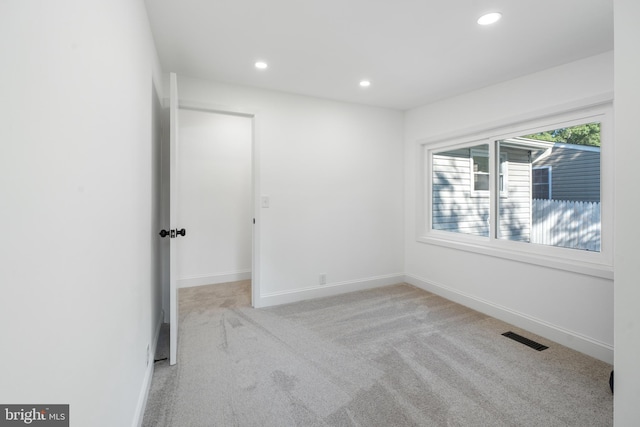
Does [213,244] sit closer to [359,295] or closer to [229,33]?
[359,295]

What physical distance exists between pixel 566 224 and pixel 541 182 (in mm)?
471

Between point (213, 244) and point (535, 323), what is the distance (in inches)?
156

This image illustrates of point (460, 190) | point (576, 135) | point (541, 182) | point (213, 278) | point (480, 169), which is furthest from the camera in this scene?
point (213, 278)

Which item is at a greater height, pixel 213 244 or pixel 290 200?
pixel 290 200

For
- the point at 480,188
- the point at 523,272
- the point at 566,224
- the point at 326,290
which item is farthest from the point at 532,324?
the point at 326,290

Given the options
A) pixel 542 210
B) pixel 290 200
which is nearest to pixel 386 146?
pixel 290 200

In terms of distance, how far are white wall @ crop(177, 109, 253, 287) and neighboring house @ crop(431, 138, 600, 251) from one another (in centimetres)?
285

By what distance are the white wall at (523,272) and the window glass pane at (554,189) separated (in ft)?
1.01

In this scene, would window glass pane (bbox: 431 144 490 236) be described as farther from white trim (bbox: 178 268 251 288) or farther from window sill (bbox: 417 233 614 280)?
white trim (bbox: 178 268 251 288)

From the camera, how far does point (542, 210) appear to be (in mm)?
2934

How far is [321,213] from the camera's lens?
12.3 ft

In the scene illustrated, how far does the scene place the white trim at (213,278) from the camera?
4102 millimetres

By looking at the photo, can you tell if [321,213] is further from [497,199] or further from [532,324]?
[532,324]

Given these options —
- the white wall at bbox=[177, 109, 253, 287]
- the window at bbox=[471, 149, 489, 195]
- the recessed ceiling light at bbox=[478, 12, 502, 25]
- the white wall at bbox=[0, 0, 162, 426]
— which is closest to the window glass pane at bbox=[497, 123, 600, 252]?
the window at bbox=[471, 149, 489, 195]
